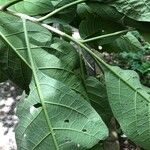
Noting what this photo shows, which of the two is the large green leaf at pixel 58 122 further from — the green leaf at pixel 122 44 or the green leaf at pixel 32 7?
the green leaf at pixel 122 44

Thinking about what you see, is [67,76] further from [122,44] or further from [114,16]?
[122,44]

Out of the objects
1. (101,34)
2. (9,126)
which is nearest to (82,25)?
(101,34)

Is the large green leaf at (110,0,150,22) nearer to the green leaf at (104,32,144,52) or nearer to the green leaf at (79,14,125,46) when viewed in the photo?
the green leaf at (79,14,125,46)

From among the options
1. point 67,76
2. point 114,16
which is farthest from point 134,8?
point 67,76

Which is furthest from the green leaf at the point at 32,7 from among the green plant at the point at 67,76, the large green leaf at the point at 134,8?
the large green leaf at the point at 134,8

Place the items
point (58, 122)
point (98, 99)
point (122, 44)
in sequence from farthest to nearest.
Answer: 1. point (122, 44)
2. point (98, 99)
3. point (58, 122)

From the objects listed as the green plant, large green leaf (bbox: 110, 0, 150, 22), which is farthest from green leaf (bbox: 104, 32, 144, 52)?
large green leaf (bbox: 110, 0, 150, 22)
